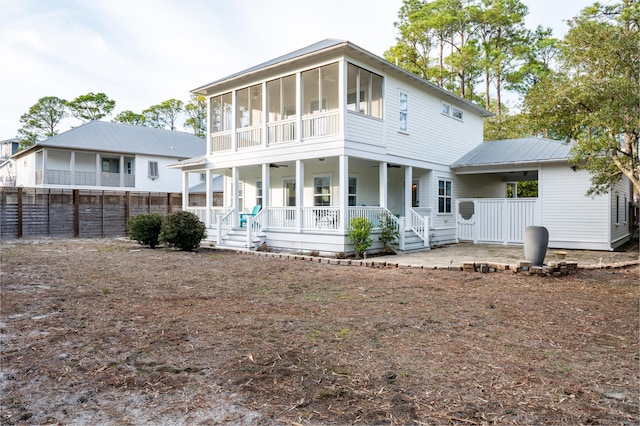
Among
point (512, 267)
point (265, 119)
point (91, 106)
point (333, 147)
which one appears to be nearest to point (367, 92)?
point (333, 147)

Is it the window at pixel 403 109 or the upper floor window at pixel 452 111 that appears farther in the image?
the upper floor window at pixel 452 111

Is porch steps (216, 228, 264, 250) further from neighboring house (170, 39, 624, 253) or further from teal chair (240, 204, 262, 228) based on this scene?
teal chair (240, 204, 262, 228)

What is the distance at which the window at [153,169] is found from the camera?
95.2ft

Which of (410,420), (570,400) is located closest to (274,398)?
(410,420)

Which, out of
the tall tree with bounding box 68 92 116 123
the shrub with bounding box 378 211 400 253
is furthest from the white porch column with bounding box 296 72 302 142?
the tall tree with bounding box 68 92 116 123

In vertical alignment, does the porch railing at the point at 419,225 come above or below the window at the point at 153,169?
below

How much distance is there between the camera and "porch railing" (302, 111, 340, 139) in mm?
12438

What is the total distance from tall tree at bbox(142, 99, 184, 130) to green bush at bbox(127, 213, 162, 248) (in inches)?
1388

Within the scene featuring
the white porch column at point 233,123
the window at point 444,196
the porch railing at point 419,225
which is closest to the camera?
the porch railing at point 419,225

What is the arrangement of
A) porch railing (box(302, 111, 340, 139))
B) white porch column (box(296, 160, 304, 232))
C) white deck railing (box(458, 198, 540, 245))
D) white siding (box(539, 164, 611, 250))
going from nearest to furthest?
porch railing (box(302, 111, 340, 139)), white porch column (box(296, 160, 304, 232)), white siding (box(539, 164, 611, 250)), white deck railing (box(458, 198, 540, 245))

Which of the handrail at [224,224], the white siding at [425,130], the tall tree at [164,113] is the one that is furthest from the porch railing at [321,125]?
the tall tree at [164,113]

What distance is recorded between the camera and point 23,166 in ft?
98.1

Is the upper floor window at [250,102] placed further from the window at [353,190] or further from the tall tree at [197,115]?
the tall tree at [197,115]

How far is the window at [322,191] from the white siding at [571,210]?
25.1 ft
